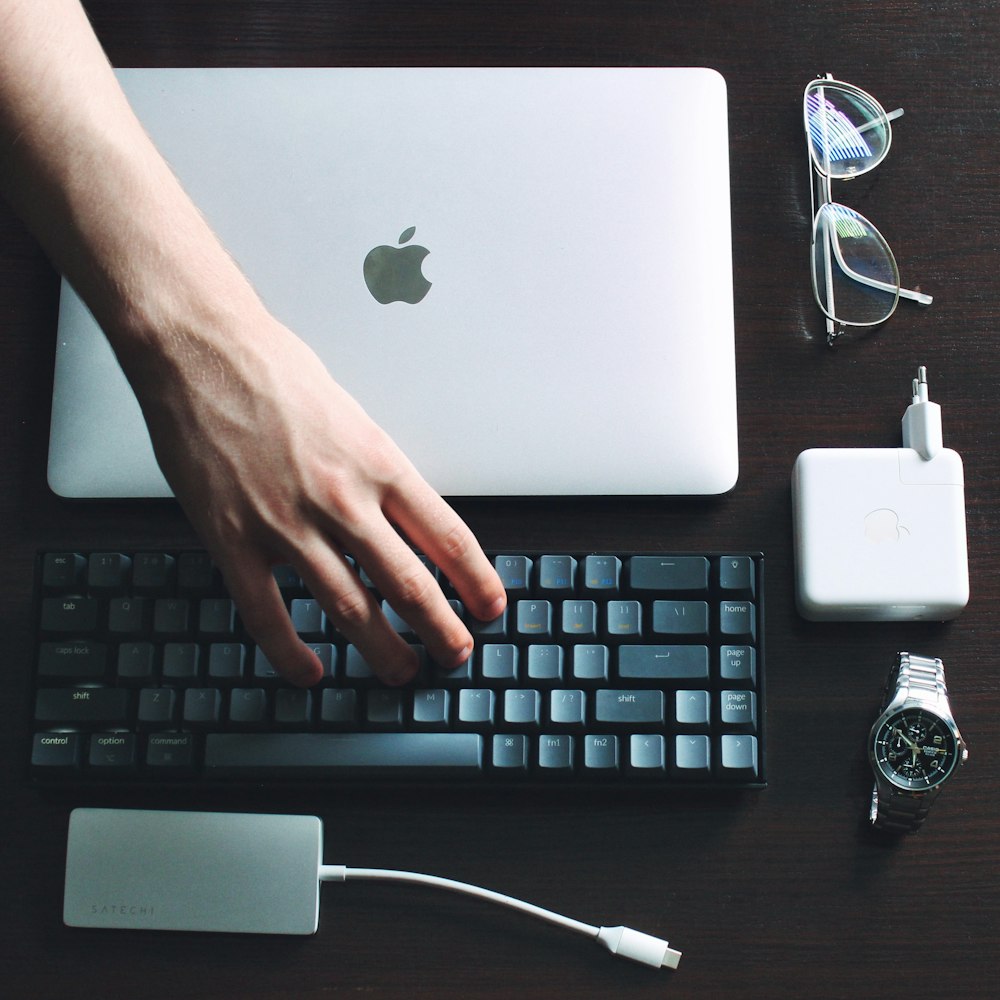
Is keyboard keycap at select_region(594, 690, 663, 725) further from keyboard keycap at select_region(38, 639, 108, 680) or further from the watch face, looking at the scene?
keyboard keycap at select_region(38, 639, 108, 680)

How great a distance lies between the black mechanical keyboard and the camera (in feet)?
2.43

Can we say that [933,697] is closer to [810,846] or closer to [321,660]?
[810,846]

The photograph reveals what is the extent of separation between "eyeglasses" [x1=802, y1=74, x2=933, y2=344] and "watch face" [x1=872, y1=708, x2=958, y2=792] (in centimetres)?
30

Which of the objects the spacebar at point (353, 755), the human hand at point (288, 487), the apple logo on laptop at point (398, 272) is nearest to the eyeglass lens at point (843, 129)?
the apple logo on laptop at point (398, 272)

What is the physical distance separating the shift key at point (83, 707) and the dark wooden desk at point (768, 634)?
62 millimetres

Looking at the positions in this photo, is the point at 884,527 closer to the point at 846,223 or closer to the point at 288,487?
the point at 846,223

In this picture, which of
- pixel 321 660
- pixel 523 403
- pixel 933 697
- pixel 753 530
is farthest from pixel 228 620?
pixel 933 697

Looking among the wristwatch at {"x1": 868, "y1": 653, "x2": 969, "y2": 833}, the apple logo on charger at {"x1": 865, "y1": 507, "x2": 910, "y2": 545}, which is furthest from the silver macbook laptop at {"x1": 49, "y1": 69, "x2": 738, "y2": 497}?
the wristwatch at {"x1": 868, "y1": 653, "x2": 969, "y2": 833}

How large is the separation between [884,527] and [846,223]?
0.25m

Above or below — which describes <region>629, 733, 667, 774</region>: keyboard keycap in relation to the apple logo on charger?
below

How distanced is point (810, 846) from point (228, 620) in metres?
0.45

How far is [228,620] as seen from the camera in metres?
0.76

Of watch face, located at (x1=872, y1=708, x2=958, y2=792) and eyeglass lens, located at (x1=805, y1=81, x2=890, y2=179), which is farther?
eyeglass lens, located at (x1=805, y1=81, x2=890, y2=179)

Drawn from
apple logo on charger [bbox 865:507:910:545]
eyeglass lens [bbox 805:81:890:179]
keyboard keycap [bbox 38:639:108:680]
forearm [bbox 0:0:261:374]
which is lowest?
keyboard keycap [bbox 38:639:108:680]
